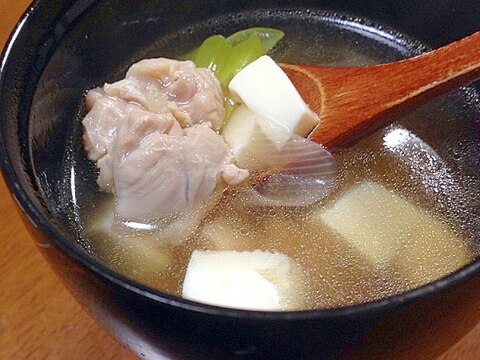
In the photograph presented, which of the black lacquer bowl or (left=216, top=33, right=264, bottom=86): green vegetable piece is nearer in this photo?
the black lacquer bowl

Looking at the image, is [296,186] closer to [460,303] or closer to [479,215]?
[479,215]

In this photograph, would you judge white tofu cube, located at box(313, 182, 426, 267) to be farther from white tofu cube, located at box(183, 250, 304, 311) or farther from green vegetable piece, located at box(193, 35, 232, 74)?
green vegetable piece, located at box(193, 35, 232, 74)

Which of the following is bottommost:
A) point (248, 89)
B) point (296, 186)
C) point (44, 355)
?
point (44, 355)

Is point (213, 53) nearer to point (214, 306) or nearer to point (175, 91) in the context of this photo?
point (175, 91)

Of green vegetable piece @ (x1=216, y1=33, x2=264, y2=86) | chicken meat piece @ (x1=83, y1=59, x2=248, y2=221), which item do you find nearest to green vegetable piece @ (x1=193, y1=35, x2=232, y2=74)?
green vegetable piece @ (x1=216, y1=33, x2=264, y2=86)

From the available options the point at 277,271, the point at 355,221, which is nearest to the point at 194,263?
the point at 277,271

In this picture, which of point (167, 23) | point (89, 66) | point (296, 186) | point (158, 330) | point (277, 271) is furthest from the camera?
point (167, 23)

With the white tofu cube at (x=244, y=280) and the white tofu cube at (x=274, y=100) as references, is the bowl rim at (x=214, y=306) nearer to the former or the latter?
the white tofu cube at (x=244, y=280)
